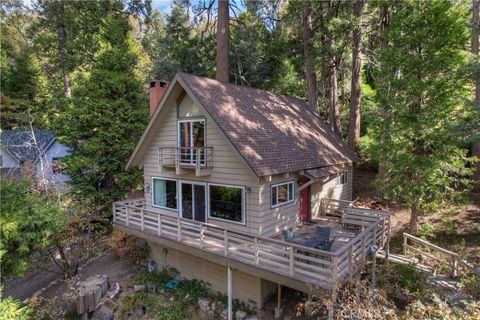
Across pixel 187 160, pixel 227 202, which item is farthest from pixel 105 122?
pixel 227 202

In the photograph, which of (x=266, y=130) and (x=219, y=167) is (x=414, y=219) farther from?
(x=219, y=167)

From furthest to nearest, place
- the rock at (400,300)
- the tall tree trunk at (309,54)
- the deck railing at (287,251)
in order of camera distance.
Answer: the tall tree trunk at (309,54) → the rock at (400,300) → the deck railing at (287,251)

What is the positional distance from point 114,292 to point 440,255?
41.1ft

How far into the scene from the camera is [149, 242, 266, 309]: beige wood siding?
917 cm

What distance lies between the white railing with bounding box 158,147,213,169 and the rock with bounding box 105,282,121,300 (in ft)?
17.5

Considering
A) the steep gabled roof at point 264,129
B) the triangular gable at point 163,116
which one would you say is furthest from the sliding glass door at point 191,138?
the steep gabled roof at point 264,129

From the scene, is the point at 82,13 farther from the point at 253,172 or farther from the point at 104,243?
the point at 253,172

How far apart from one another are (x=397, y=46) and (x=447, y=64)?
1.79 metres

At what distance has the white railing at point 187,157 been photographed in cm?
995

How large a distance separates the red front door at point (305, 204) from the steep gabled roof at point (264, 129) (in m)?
1.34

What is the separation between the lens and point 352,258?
7.45 metres

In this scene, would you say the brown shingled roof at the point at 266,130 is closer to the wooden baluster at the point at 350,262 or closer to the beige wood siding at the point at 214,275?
the wooden baluster at the point at 350,262

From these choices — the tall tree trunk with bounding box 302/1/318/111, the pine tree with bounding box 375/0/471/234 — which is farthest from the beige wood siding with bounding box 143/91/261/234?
the tall tree trunk with bounding box 302/1/318/111

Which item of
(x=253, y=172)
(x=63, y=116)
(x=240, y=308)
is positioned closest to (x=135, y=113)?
(x=63, y=116)
